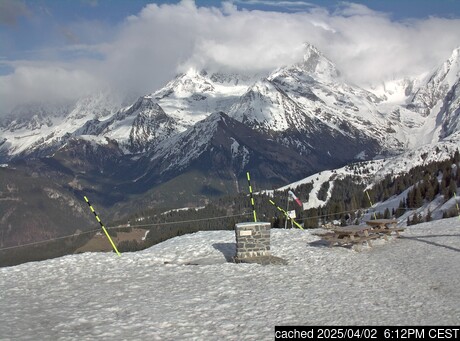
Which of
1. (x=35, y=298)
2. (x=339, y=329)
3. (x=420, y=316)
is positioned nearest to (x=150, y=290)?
(x=35, y=298)

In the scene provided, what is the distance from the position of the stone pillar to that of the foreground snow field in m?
1.28

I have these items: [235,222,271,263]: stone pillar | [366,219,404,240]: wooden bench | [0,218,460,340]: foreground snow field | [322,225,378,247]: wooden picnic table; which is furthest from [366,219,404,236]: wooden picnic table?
[235,222,271,263]: stone pillar

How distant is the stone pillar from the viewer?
27562 millimetres

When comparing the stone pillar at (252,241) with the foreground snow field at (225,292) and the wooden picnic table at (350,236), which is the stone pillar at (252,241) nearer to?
the foreground snow field at (225,292)

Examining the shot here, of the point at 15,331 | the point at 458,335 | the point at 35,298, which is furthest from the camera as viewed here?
the point at 35,298

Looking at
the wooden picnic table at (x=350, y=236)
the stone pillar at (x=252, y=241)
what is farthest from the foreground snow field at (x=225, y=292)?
the stone pillar at (x=252, y=241)

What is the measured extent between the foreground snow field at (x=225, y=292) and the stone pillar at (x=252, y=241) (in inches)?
50.4

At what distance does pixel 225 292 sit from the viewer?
826 inches

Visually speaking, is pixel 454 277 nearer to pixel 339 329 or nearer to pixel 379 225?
pixel 339 329

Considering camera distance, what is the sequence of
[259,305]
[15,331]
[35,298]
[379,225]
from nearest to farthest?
1. [15,331]
2. [259,305]
3. [35,298]
4. [379,225]

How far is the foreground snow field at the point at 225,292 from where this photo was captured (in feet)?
54.5

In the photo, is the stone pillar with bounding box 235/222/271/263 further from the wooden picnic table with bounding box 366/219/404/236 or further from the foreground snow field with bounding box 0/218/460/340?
the wooden picnic table with bounding box 366/219/404/236

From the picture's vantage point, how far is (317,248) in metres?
30.5

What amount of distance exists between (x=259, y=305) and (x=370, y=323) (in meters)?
4.37
